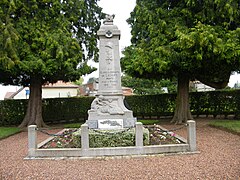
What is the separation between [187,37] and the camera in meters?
9.71

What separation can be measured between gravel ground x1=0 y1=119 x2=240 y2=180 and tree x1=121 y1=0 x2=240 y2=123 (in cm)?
468

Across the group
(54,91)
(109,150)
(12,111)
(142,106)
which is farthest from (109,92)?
(54,91)

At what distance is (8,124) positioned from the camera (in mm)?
16047

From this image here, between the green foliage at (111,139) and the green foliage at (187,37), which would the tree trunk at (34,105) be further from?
the green foliage at (111,139)

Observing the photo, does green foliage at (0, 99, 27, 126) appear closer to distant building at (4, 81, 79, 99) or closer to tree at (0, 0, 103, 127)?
tree at (0, 0, 103, 127)

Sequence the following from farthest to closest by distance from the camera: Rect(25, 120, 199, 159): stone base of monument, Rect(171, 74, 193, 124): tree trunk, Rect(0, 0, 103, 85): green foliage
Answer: Rect(171, 74, 193, 124): tree trunk → Rect(0, 0, 103, 85): green foliage → Rect(25, 120, 199, 159): stone base of monument

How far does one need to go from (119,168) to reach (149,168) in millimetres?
695

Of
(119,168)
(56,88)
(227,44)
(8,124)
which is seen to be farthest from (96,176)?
(56,88)

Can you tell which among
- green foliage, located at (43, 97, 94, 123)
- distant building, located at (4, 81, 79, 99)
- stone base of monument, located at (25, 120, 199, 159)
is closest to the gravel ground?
stone base of monument, located at (25, 120, 199, 159)

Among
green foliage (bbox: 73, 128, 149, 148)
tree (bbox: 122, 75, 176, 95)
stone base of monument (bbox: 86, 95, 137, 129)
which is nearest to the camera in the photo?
green foliage (bbox: 73, 128, 149, 148)

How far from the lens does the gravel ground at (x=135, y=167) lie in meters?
5.07

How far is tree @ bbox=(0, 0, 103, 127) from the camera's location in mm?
11594

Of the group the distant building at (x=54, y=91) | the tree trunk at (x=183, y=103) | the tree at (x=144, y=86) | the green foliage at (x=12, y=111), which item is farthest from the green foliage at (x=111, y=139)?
the distant building at (x=54, y=91)

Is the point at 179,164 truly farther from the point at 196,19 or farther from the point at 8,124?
the point at 8,124
